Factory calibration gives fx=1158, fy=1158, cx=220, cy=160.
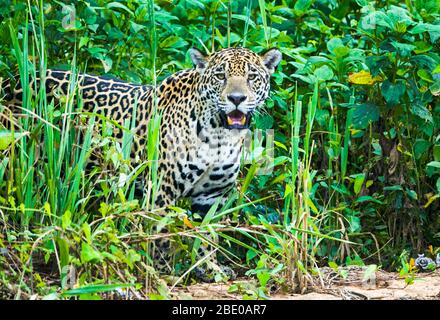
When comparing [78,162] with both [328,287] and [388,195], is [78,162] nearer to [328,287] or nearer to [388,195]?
[328,287]

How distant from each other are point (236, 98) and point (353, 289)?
1490 millimetres

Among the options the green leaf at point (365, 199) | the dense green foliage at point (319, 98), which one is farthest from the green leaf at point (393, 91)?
the green leaf at point (365, 199)

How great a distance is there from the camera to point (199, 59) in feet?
24.6

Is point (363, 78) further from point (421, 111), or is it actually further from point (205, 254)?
point (205, 254)

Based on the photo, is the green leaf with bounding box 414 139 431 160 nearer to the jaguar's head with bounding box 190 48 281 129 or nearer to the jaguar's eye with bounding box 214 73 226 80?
the jaguar's head with bounding box 190 48 281 129

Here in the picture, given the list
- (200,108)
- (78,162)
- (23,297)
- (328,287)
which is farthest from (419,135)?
(23,297)

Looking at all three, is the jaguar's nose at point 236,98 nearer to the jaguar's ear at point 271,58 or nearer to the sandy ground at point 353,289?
the jaguar's ear at point 271,58

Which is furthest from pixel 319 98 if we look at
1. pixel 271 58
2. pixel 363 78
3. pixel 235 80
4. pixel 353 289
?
pixel 353 289

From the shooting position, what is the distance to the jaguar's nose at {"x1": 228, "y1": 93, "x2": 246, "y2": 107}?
283 inches

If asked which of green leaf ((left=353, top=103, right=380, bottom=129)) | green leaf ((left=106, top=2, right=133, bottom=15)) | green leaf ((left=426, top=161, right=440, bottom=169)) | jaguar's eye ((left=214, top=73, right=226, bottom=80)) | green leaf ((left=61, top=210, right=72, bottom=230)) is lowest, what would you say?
green leaf ((left=426, top=161, right=440, bottom=169))

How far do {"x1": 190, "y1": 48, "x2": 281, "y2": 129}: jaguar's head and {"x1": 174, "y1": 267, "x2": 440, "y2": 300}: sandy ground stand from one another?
1.17 metres

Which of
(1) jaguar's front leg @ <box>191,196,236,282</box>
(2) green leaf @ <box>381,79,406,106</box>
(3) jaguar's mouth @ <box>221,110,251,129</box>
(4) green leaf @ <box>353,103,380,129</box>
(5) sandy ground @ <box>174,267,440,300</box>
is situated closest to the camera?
(5) sandy ground @ <box>174,267,440,300</box>

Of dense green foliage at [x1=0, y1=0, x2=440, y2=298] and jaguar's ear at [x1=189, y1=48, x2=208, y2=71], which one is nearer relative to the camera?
dense green foliage at [x1=0, y1=0, x2=440, y2=298]

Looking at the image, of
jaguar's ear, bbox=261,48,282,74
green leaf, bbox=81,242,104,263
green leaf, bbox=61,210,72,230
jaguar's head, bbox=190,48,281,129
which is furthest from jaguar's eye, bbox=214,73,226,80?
green leaf, bbox=81,242,104,263
